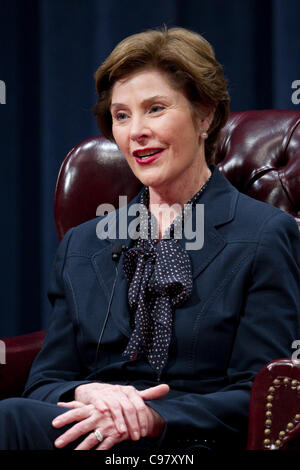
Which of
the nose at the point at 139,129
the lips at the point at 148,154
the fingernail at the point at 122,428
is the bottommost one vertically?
the fingernail at the point at 122,428

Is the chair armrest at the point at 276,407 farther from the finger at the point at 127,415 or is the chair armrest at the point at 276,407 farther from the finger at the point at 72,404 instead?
the finger at the point at 72,404

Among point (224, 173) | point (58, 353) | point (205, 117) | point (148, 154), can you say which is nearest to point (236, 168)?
point (224, 173)

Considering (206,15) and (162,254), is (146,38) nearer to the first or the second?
(162,254)

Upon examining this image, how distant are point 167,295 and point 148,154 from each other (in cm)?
29

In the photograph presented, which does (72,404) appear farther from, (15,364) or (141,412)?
(15,364)

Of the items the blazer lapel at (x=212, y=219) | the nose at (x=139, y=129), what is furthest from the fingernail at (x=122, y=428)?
the nose at (x=139, y=129)

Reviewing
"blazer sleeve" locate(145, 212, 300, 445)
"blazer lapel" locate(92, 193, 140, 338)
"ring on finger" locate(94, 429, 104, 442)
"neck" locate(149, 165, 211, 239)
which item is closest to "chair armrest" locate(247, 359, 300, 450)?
Result: "blazer sleeve" locate(145, 212, 300, 445)

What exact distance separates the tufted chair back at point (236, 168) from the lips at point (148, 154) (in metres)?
0.31

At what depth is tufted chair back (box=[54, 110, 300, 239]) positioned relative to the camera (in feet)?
5.43

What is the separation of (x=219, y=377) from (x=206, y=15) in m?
1.40

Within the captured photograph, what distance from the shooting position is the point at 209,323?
4.40ft

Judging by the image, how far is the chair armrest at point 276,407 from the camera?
42.6 inches

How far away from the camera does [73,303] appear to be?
1.49m

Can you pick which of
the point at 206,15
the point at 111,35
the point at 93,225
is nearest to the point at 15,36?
the point at 111,35
